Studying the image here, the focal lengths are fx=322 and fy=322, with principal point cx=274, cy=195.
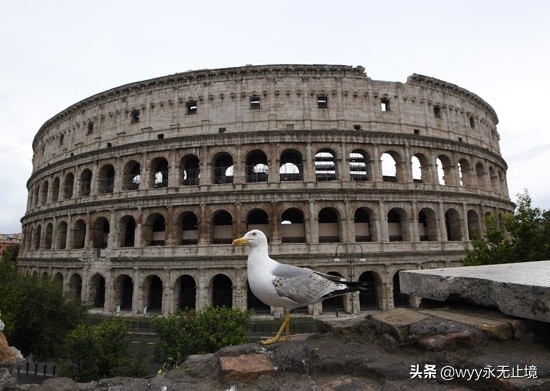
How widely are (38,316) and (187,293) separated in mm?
10531

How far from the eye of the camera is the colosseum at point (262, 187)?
2280 centimetres

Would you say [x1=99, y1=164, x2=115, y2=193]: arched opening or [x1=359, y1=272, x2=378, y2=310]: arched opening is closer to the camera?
[x1=359, y1=272, x2=378, y2=310]: arched opening

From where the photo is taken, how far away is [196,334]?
12.4m

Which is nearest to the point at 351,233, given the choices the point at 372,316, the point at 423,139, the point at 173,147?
the point at 423,139

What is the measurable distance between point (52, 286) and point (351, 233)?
18.2 metres

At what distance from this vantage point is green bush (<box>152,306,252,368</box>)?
12.0 metres

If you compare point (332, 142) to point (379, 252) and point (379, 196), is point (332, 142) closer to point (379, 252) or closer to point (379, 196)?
point (379, 196)

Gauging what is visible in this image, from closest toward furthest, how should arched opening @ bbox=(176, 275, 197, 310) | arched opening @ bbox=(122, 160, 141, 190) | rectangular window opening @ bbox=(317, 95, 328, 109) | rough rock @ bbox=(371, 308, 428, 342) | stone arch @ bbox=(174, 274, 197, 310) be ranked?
1. rough rock @ bbox=(371, 308, 428, 342)
2. stone arch @ bbox=(174, 274, 197, 310)
3. arched opening @ bbox=(176, 275, 197, 310)
4. rectangular window opening @ bbox=(317, 95, 328, 109)
5. arched opening @ bbox=(122, 160, 141, 190)

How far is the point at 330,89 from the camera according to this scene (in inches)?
981

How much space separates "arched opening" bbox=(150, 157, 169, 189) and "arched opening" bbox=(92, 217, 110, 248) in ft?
17.4

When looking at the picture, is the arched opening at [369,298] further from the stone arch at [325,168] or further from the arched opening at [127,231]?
the arched opening at [127,231]

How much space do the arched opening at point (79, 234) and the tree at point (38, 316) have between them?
10474mm

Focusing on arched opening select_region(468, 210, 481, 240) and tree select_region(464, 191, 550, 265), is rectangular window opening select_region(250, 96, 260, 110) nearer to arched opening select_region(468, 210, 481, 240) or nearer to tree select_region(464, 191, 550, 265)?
tree select_region(464, 191, 550, 265)

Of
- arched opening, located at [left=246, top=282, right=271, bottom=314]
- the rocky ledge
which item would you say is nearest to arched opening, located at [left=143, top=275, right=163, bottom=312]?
arched opening, located at [left=246, top=282, right=271, bottom=314]
